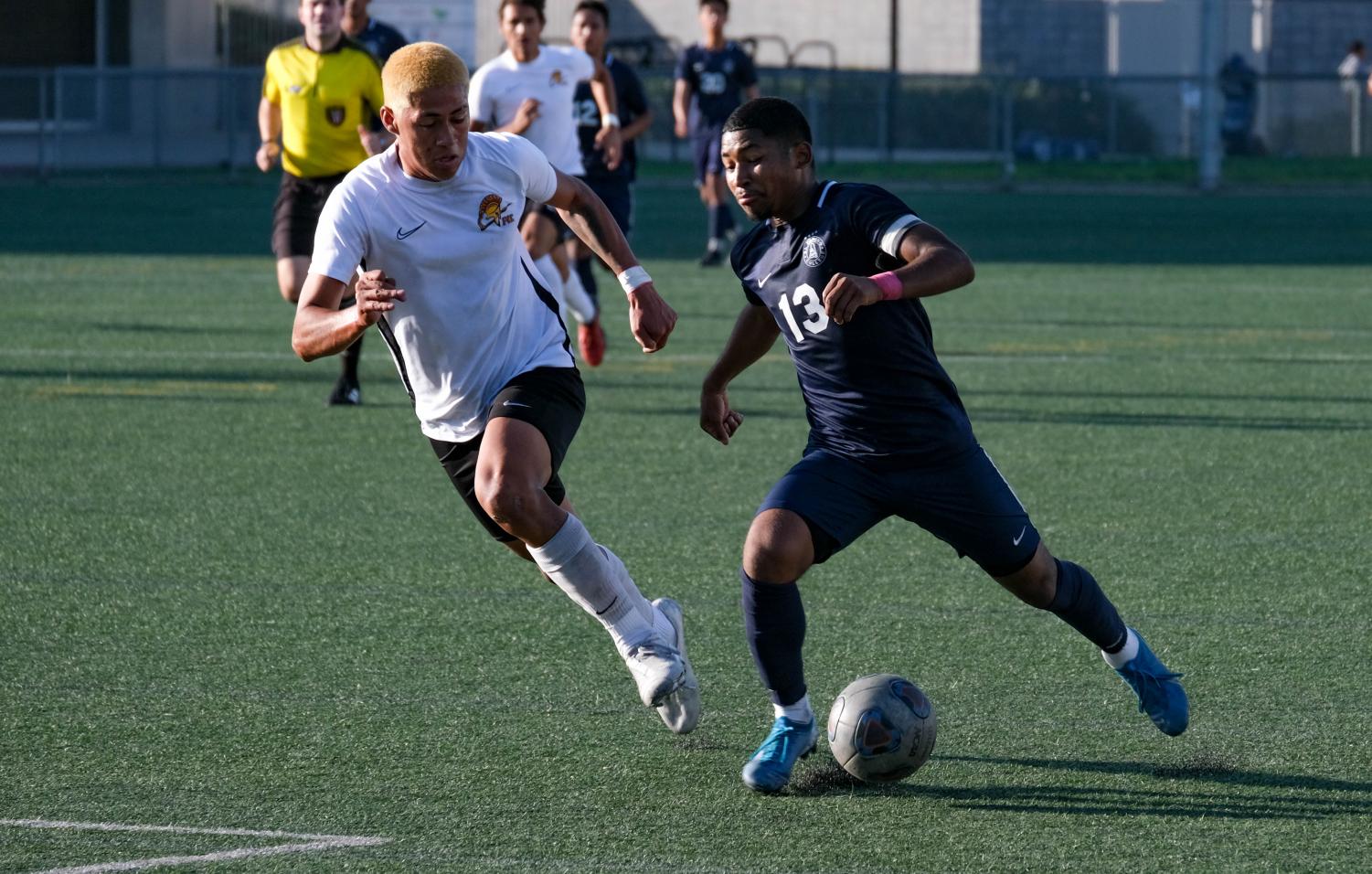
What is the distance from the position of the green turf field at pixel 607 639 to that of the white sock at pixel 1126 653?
0.60ft

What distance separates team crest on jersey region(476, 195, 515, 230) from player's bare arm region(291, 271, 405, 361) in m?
0.40

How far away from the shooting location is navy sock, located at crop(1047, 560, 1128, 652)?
15.0ft

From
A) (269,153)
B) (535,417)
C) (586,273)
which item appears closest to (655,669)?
(535,417)

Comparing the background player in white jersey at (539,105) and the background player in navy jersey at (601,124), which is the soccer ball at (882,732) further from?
the background player in navy jersey at (601,124)

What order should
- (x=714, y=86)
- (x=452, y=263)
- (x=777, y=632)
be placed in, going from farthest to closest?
(x=714, y=86) < (x=452, y=263) < (x=777, y=632)

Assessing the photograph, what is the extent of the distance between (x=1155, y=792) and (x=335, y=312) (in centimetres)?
218

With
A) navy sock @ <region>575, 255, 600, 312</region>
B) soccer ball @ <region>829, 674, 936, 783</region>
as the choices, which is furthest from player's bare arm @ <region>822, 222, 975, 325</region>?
navy sock @ <region>575, 255, 600, 312</region>

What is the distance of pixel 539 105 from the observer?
36.7ft

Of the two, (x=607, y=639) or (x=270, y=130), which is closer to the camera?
(x=607, y=639)

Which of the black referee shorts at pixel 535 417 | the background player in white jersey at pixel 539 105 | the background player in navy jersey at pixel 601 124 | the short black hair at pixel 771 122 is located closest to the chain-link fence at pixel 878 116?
the background player in navy jersey at pixel 601 124

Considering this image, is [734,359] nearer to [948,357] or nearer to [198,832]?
[198,832]

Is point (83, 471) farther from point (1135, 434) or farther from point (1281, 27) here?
point (1281, 27)

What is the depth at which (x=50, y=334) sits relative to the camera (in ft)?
42.8

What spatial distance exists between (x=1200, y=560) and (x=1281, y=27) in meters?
36.2
